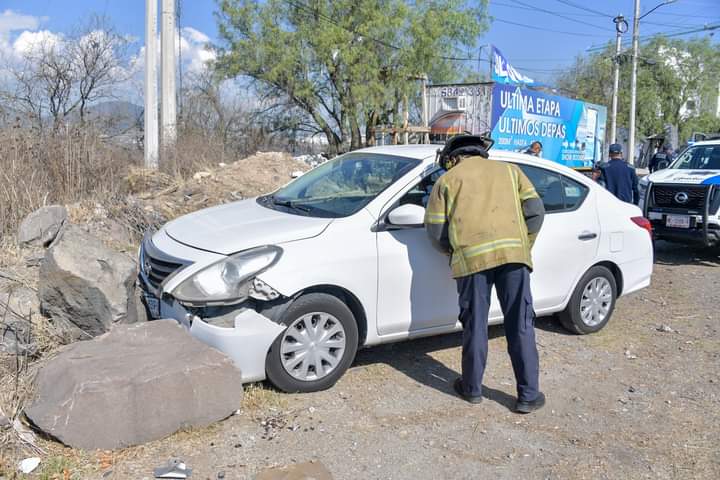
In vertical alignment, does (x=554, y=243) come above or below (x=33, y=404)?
above

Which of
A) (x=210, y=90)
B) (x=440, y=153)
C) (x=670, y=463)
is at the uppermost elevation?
(x=210, y=90)

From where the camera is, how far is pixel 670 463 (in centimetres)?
376

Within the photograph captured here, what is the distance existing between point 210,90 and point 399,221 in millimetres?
17291

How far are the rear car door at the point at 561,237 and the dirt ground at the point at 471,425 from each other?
574 millimetres

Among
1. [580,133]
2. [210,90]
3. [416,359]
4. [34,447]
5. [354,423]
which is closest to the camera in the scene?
[34,447]

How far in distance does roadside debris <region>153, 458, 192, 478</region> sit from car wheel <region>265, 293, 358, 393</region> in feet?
2.92

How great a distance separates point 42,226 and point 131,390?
4.20 metres

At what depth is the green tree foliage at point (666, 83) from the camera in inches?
2013

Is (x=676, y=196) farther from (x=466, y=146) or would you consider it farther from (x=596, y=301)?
Result: (x=466, y=146)

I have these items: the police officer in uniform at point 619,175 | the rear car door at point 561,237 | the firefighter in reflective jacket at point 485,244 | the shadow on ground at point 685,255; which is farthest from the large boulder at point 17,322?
the shadow on ground at point 685,255

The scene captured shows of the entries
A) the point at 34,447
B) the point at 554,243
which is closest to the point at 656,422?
the point at 554,243

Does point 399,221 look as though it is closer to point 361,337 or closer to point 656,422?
point 361,337

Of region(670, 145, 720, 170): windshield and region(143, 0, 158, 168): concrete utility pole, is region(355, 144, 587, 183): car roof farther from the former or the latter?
region(143, 0, 158, 168): concrete utility pole

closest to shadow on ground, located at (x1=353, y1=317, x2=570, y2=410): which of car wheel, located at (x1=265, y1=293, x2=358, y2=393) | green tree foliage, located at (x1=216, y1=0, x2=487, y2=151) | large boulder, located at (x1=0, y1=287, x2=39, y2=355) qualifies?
car wheel, located at (x1=265, y1=293, x2=358, y2=393)
